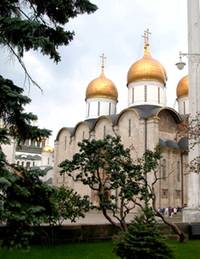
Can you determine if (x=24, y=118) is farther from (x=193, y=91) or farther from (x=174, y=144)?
(x=174, y=144)

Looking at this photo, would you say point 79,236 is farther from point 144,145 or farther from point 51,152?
point 51,152

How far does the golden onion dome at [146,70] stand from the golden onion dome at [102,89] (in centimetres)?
456

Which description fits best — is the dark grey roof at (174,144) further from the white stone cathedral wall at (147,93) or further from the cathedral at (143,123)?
the white stone cathedral wall at (147,93)

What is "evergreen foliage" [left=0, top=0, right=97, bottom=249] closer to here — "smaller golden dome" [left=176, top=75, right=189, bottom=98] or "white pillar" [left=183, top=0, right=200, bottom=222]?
"white pillar" [left=183, top=0, right=200, bottom=222]

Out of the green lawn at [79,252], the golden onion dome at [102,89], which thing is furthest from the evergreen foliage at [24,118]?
the golden onion dome at [102,89]

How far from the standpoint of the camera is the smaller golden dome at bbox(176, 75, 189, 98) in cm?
4059

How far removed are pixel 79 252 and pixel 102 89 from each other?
33577 mm

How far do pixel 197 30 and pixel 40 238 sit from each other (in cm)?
1256

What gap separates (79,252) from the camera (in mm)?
9828

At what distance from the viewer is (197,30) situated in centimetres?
1828

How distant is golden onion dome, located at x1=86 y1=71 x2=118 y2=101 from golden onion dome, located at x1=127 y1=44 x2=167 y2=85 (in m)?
4.56

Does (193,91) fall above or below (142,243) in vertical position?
above

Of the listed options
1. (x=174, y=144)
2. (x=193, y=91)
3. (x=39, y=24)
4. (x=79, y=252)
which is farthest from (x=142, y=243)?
(x=174, y=144)

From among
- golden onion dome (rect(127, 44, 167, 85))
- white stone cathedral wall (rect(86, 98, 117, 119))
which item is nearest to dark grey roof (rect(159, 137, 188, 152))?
golden onion dome (rect(127, 44, 167, 85))
